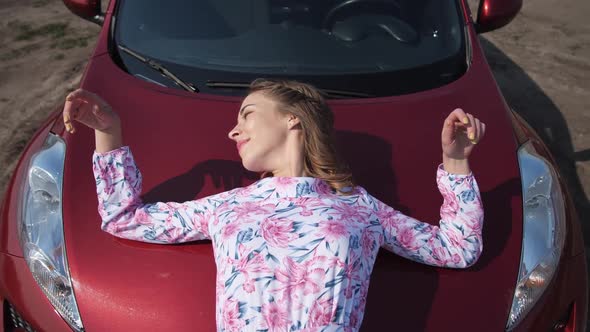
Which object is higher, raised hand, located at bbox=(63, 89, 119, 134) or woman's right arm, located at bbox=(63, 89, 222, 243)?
raised hand, located at bbox=(63, 89, 119, 134)

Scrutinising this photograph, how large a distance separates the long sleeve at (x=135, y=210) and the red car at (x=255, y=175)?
0.04 m

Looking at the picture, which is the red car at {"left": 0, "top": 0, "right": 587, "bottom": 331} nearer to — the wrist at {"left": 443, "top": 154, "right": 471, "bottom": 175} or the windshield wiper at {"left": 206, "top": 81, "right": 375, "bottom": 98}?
the windshield wiper at {"left": 206, "top": 81, "right": 375, "bottom": 98}

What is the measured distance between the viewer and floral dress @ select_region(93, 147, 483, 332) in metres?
1.70

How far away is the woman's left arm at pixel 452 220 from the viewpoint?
191 cm

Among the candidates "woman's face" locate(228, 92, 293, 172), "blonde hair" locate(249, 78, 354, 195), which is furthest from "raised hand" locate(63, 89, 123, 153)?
"blonde hair" locate(249, 78, 354, 195)

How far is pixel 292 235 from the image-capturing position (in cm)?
178

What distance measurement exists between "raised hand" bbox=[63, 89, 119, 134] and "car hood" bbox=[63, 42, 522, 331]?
0.19 metres

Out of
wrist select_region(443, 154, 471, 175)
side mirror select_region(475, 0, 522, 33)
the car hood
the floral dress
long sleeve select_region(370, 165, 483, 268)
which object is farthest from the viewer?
side mirror select_region(475, 0, 522, 33)

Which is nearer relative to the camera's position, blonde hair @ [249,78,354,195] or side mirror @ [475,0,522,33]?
blonde hair @ [249,78,354,195]

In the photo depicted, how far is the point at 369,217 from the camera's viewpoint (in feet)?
6.33

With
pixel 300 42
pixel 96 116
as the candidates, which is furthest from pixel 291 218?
pixel 300 42

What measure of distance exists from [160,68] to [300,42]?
0.58 meters

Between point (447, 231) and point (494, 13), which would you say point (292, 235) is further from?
point (494, 13)

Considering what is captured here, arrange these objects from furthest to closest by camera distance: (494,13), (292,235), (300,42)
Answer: (494,13)
(300,42)
(292,235)
